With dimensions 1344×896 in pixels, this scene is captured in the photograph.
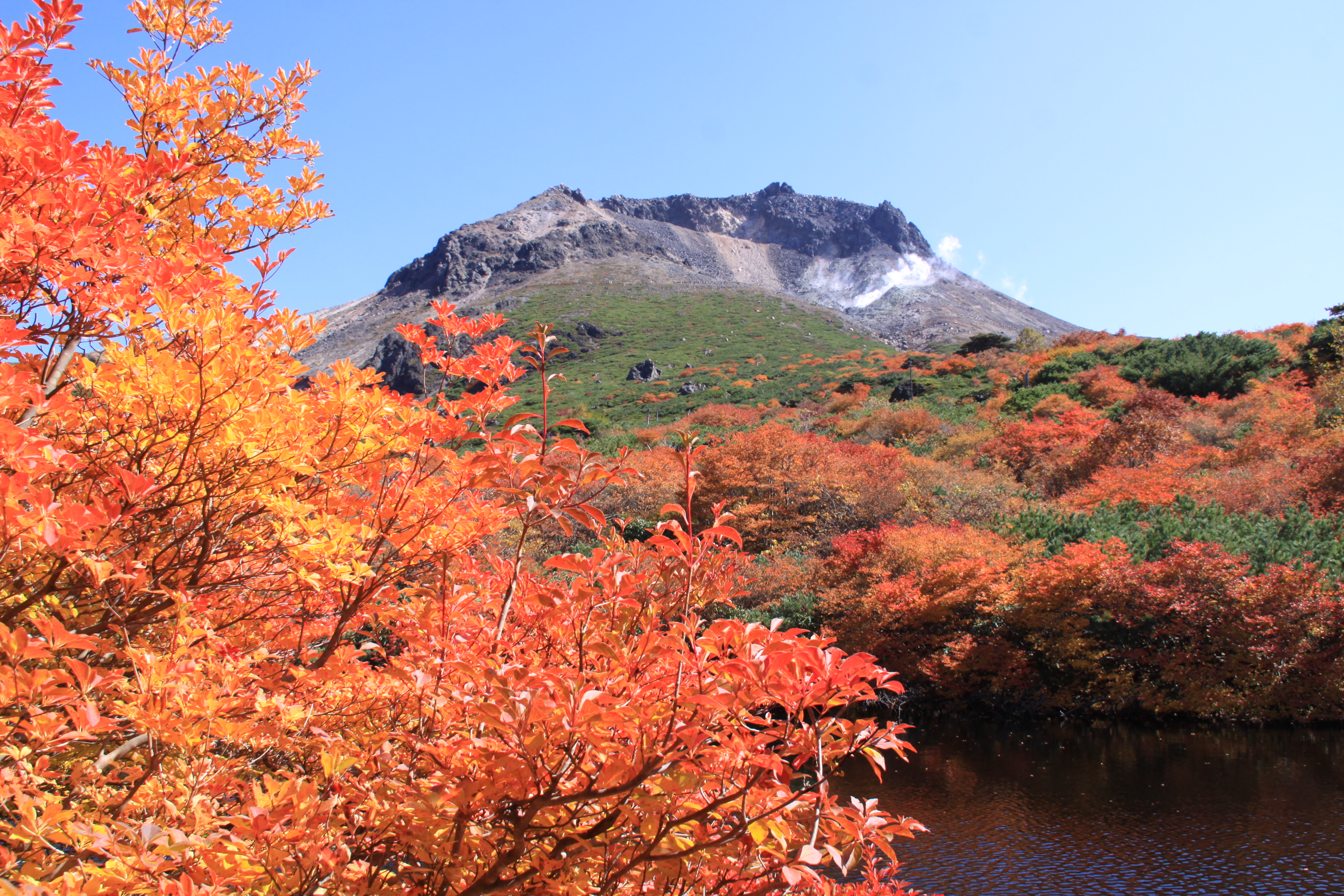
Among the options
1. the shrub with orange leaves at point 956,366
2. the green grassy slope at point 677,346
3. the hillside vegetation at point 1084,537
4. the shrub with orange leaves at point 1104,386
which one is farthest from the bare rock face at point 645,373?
the shrub with orange leaves at point 1104,386

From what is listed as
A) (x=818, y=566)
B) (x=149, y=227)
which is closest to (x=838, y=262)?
(x=818, y=566)

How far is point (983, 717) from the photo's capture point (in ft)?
39.9

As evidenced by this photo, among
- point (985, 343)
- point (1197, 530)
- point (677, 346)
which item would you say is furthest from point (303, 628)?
point (677, 346)

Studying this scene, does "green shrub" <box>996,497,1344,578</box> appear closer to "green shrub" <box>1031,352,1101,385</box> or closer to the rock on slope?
"green shrub" <box>1031,352,1101,385</box>

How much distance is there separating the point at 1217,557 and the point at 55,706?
1318 cm

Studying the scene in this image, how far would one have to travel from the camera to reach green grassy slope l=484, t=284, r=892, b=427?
3788 centimetres

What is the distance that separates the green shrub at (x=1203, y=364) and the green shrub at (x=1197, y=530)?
1212cm

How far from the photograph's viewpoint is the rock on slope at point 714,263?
73.8 meters

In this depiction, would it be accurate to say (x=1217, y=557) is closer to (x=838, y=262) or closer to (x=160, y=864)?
(x=160, y=864)

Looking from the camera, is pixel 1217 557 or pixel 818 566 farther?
pixel 818 566

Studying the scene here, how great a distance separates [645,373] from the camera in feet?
150

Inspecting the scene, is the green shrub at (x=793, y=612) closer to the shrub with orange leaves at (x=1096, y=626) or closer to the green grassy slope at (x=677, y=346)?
the shrub with orange leaves at (x=1096, y=626)

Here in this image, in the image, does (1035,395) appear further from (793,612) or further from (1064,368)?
(793,612)

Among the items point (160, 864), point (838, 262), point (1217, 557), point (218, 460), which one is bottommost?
point (1217, 557)
